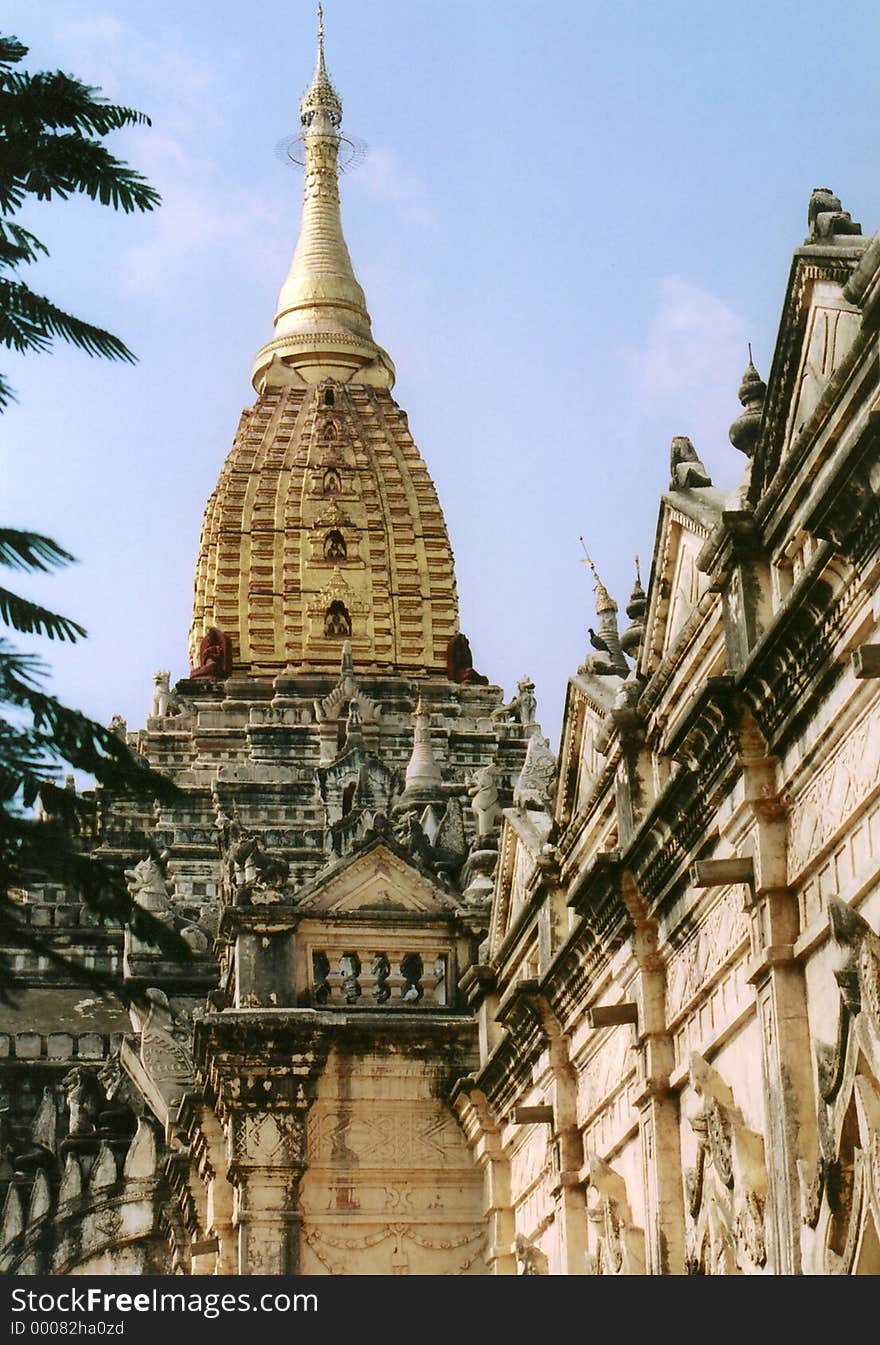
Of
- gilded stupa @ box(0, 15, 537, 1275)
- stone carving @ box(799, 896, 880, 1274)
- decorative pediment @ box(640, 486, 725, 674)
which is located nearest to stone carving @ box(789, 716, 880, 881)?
stone carving @ box(799, 896, 880, 1274)

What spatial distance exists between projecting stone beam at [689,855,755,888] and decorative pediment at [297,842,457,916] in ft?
36.0

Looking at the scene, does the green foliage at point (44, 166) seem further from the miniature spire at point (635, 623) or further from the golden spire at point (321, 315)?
the golden spire at point (321, 315)

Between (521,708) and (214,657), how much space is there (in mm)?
7994

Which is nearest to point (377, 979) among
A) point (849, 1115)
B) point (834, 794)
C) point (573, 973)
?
point (573, 973)

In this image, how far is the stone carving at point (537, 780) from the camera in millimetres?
28062

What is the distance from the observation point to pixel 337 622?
62000mm

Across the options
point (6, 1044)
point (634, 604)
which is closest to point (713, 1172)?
point (634, 604)

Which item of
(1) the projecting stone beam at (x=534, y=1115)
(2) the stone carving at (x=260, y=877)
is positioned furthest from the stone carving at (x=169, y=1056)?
(1) the projecting stone beam at (x=534, y=1115)

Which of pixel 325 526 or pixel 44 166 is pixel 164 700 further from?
pixel 44 166

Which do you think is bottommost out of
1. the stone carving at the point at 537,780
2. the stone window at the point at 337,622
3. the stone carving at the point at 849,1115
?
the stone carving at the point at 849,1115

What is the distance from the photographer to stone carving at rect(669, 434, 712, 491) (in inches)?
839

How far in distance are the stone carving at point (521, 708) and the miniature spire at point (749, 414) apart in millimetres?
36835

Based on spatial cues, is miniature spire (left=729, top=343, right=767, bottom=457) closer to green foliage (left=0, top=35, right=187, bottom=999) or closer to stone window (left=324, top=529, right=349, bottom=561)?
green foliage (left=0, top=35, right=187, bottom=999)

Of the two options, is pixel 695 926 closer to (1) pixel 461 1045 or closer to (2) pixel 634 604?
(2) pixel 634 604
